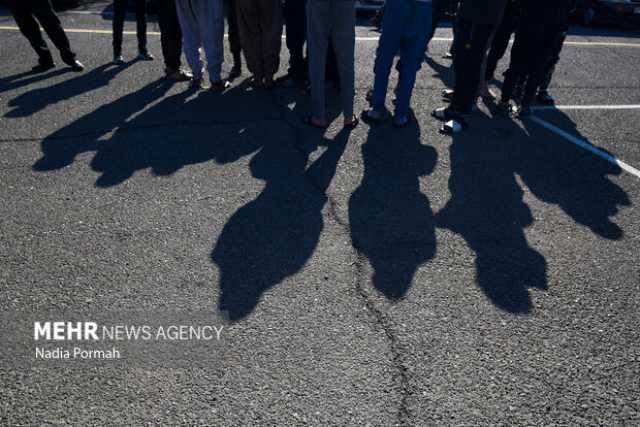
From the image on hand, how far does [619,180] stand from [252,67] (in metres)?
4.39

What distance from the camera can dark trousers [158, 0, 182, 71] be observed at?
5520mm

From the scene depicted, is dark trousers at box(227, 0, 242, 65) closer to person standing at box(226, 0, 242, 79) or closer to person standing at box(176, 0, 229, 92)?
person standing at box(226, 0, 242, 79)

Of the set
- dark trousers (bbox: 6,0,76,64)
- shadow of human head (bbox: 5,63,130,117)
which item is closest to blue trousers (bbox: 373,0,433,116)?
shadow of human head (bbox: 5,63,130,117)

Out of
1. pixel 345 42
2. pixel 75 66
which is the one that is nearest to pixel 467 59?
pixel 345 42

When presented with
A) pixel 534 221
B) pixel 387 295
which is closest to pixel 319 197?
pixel 387 295

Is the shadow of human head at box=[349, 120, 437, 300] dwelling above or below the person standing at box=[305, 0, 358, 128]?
below

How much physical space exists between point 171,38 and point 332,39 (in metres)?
2.47

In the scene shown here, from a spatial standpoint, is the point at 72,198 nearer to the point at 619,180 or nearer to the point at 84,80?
the point at 84,80

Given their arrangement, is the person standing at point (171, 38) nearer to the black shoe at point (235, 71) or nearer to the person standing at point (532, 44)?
the black shoe at point (235, 71)

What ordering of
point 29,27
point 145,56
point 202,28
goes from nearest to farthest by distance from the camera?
point 202,28 → point 29,27 → point 145,56

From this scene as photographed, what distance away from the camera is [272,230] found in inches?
133

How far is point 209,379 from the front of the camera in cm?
233

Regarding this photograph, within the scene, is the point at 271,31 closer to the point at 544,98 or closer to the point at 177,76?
the point at 177,76

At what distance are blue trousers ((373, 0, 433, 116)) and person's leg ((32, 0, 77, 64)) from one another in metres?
4.42
